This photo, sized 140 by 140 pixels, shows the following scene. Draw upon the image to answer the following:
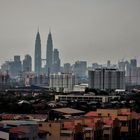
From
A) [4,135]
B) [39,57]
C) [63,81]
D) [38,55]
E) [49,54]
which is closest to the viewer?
[4,135]

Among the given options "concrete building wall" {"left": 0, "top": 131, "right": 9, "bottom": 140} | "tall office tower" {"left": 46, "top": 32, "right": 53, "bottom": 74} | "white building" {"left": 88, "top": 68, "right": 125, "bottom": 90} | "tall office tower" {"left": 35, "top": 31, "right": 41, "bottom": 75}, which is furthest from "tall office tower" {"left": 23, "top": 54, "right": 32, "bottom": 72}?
"concrete building wall" {"left": 0, "top": 131, "right": 9, "bottom": 140}

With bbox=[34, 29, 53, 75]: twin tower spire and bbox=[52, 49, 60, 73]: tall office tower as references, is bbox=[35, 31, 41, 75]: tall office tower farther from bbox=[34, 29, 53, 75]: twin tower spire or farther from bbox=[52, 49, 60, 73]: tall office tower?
bbox=[52, 49, 60, 73]: tall office tower

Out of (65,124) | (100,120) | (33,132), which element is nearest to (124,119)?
(100,120)

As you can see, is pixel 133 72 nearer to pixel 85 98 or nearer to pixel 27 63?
pixel 27 63

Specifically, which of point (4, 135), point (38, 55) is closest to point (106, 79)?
point (38, 55)

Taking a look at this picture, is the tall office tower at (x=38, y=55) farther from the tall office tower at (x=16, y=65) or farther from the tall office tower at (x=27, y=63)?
the tall office tower at (x=16, y=65)

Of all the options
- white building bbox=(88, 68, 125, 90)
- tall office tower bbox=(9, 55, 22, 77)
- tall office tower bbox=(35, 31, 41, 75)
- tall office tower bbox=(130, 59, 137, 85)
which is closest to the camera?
white building bbox=(88, 68, 125, 90)

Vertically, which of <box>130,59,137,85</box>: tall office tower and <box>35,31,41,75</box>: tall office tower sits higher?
<box>35,31,41,75</box>: tall office tower

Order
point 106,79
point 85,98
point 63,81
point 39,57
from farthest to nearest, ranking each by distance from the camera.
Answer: point 39,57
point 63,81
point 106,79
point 85,98
